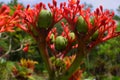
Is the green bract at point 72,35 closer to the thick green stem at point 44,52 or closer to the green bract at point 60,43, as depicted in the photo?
the green bract at point 60,43

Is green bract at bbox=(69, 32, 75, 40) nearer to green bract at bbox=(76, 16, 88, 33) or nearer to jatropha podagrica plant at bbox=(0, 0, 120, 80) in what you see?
jatropha podagrica plant at bbox=(0, 0, 120, 80)

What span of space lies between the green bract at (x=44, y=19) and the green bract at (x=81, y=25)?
0.54 feet

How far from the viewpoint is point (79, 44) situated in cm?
243

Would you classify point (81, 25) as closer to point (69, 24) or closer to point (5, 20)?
point (69, 24)

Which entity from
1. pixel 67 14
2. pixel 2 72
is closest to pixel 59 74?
pixel 67 14

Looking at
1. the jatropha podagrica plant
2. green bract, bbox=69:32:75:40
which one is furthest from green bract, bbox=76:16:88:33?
green bract, bbox=69:32:75:40

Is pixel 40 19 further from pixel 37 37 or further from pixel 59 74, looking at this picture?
pixel 59 74

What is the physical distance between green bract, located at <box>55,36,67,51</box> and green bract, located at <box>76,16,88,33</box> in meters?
0.15

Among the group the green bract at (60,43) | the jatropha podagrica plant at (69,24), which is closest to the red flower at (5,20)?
the jatropha podagrica plant at (69,24)

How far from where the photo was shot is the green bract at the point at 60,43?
2502mm

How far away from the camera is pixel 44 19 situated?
2361mm

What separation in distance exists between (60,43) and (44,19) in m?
0.22

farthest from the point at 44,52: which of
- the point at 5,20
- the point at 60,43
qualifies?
the point at 5,20

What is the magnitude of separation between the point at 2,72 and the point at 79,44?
11.3ft
